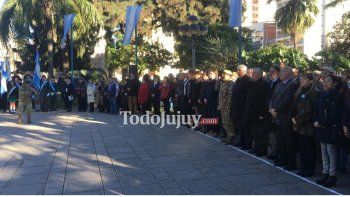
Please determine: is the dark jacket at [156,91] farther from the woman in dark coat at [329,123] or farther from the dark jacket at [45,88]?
the woman in dark coat at [329,123]

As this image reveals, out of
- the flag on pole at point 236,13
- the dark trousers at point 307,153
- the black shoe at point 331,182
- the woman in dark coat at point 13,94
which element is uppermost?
the flag on pole at point 236,13

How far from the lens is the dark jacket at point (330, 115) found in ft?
22.2

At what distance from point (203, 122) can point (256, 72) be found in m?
3.99

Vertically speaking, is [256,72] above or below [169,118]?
above

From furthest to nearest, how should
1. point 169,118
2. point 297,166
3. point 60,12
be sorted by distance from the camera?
point 60,12
point 169,118
point 297,166

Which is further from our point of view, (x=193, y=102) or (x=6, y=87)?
(x=6, y=87)

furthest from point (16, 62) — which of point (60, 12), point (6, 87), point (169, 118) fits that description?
point (169, 118)

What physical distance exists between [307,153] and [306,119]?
0.63 metres

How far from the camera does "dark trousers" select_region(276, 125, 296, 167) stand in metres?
7.96

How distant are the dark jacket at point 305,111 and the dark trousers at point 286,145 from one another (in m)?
0.40

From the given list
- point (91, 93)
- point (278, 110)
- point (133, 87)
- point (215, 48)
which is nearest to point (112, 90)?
Result: point (133, 87)

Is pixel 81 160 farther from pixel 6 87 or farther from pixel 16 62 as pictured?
pixel 16 62

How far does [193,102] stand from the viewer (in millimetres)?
13641

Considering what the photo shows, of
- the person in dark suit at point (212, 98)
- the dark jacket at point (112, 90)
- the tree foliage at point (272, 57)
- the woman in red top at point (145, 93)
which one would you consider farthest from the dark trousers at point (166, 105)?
the tree foliage at point (272, 57)
